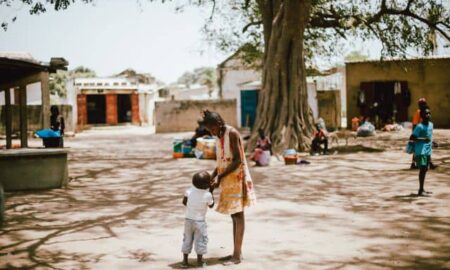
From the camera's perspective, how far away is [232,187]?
15.8 feet

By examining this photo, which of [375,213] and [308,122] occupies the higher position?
[308,122]

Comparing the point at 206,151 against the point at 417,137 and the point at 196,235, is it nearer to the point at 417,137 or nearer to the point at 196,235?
the point at 417,137

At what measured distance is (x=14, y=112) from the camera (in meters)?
26.1

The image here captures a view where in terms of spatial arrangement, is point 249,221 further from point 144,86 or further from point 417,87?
point 144,86

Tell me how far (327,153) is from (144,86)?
27399mm

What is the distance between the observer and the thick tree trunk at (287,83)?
14805 millimetres

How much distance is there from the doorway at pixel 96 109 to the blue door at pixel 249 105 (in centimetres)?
1425

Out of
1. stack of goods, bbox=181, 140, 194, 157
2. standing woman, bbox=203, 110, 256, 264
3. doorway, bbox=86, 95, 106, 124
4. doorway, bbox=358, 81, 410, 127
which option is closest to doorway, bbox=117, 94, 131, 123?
doorway, bbox=86, 95, 106, 124

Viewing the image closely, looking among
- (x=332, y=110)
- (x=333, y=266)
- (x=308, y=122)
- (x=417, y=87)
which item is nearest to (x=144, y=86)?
(x=332, y=110)

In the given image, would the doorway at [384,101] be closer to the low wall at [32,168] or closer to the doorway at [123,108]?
the low wall at [32,168]

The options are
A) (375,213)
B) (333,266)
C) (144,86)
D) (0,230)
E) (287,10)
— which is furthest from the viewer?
(144,86)

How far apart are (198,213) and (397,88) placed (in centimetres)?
2152

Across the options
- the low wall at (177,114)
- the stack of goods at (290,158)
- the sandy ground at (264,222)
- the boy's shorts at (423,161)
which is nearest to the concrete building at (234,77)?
the low wall at (177,114)

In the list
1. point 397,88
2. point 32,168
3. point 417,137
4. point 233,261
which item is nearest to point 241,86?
point 397,88
